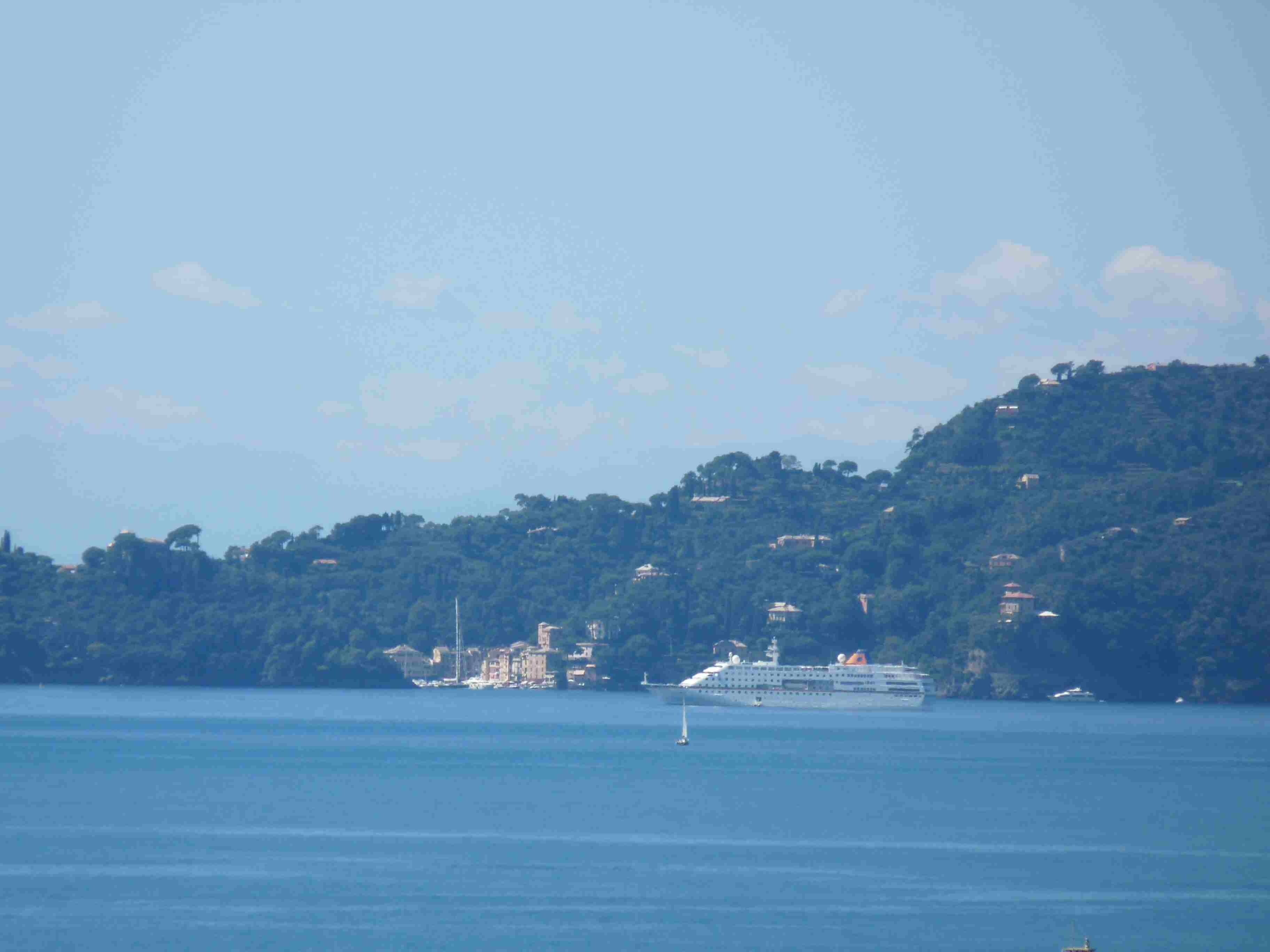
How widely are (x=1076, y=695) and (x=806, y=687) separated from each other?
1225 inches

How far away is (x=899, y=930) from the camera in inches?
1451

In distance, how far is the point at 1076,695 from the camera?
169750 millimetres

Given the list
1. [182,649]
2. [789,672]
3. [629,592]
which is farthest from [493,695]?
[789,672]

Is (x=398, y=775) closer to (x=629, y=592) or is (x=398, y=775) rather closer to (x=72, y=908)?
(x=72, y=908)

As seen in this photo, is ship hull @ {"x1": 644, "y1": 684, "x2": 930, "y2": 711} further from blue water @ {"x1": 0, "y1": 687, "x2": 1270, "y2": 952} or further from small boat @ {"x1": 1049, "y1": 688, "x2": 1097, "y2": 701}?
blue water @ {"x1": 0, "y1": 687, "x2": 1270, "y2": 952}

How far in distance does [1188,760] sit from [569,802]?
35988 mm

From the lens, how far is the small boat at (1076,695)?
556ft

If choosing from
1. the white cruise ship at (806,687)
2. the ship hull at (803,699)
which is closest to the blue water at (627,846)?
the white cruise ship at (806,687)

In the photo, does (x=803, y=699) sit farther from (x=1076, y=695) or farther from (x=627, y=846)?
(x=627, y=846)

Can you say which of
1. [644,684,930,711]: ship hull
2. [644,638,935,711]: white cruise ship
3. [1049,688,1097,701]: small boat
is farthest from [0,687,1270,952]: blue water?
[1049,688,1097,701]: small boat

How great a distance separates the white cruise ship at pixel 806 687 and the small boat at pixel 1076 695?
75.4 feet

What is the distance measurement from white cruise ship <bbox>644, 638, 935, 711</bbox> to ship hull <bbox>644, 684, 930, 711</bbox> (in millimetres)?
26

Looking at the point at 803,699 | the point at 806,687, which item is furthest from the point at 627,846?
the point at 803,699

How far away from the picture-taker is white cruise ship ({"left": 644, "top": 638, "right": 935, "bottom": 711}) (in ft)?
493
